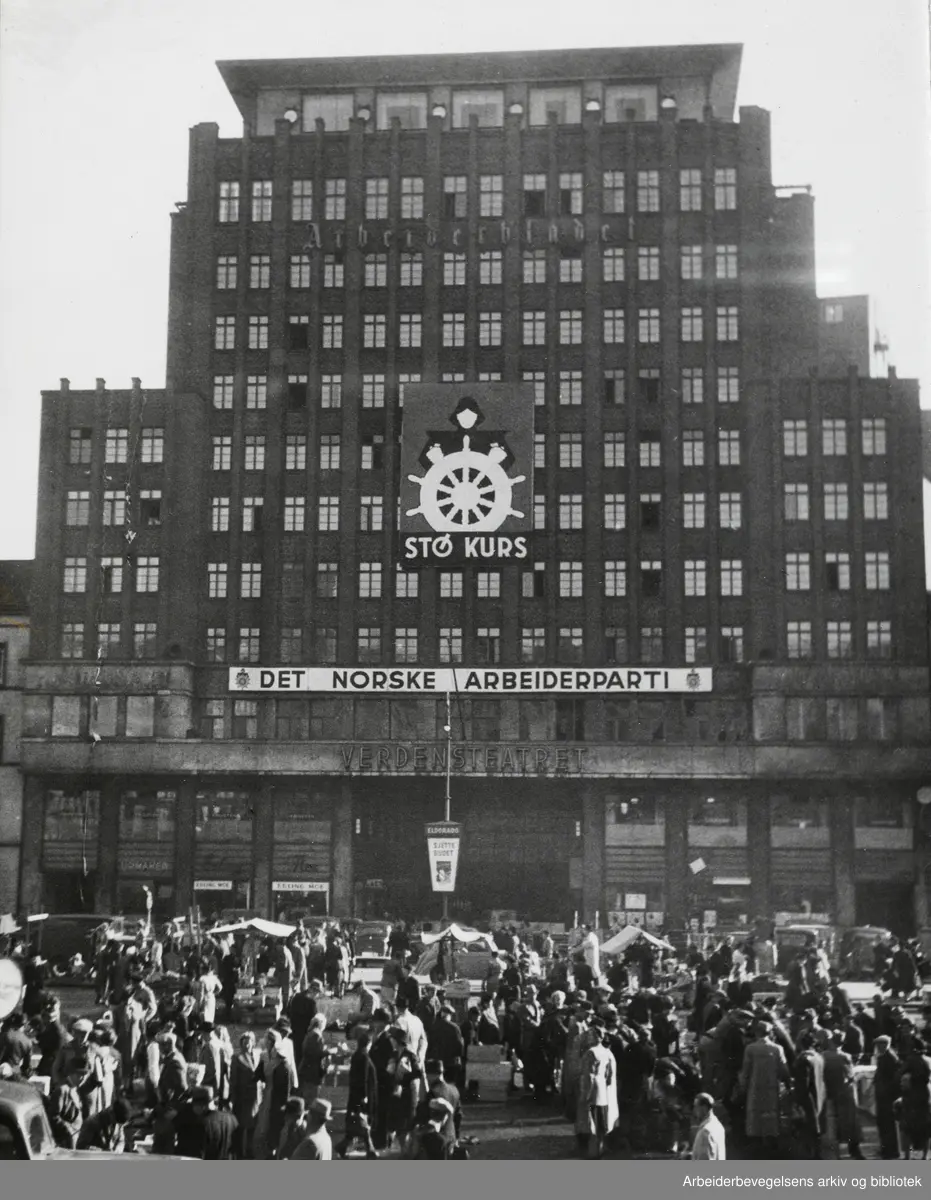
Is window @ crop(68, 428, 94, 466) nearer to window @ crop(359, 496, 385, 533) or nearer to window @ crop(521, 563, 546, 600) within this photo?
window @ crop(359, 496, 385, 533)

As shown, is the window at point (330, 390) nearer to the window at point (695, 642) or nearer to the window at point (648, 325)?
the window at point (648, 325)

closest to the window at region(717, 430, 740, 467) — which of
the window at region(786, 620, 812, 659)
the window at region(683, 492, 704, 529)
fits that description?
the window at region(683, 492, 704, 529)

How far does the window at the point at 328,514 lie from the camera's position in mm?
65625

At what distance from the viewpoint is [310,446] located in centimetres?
6631

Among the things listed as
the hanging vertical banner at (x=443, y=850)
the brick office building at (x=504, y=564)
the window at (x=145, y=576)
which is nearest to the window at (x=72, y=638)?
the brick office building at (x=504, y=564)

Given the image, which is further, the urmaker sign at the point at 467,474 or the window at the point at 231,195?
the window at the point at 231,195

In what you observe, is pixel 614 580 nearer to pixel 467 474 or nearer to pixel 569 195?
pixel 467 474

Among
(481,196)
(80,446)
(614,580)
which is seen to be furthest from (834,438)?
(80,446)

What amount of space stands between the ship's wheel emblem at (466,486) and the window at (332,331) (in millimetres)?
11484

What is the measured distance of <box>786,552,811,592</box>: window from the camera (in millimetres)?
62375

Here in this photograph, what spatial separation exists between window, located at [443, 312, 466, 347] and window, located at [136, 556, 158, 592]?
1630 centimetres

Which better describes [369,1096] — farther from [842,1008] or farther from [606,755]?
[606,755]

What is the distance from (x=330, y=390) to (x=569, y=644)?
15.4m

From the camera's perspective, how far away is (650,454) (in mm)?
65938
